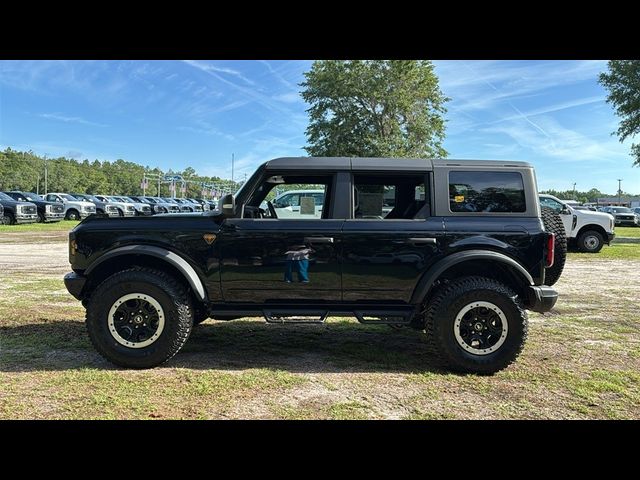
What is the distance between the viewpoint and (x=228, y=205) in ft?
13.5

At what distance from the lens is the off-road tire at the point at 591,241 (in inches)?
559

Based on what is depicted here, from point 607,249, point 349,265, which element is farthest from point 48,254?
point 607,249

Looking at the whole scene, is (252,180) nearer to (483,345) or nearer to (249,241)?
(249,241)

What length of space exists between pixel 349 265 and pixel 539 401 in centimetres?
185

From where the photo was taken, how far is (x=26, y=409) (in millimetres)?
3236

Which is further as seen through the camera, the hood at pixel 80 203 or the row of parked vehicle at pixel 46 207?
the hood at pixel 80 203

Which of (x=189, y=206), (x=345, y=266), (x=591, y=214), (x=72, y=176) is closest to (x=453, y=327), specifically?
(x=345, y=266)

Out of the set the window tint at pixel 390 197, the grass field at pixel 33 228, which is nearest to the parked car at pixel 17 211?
the grass field at pixel 33 228

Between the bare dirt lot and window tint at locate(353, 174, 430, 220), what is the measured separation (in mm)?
1433

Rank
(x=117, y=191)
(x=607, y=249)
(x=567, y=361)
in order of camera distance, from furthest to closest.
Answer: (x=117, y=191)
(x=607, y=249)
(x=567, y=361)

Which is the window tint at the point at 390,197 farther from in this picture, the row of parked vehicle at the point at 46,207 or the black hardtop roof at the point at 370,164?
the row of parked vehicle at the point at 46,207

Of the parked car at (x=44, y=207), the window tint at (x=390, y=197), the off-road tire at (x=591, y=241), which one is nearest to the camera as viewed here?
the window tint at (x=390, y=197)

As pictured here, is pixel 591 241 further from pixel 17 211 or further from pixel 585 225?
pixel 17 211
